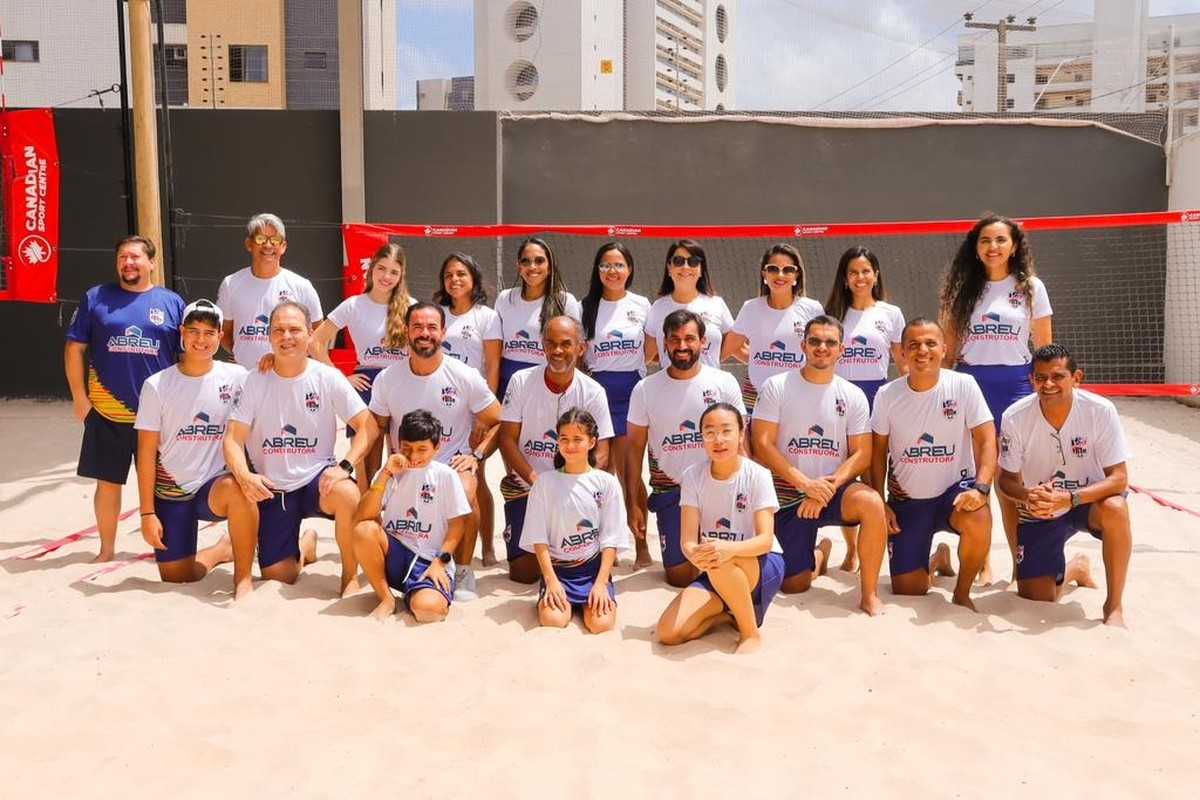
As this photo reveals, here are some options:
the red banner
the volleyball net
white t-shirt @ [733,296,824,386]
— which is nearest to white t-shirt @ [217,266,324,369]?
white t-shirt @ [733,296,824,386]

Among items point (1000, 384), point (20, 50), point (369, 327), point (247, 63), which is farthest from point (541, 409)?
point (20, 50)

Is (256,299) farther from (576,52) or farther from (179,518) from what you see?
(576,52)

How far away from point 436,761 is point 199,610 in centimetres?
153

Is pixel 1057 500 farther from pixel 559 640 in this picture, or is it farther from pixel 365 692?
pixel 365 692

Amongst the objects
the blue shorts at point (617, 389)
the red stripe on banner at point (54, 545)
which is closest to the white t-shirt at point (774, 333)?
the blue shorts at point (617, 389)

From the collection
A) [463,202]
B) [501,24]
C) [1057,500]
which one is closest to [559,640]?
[1057,500]

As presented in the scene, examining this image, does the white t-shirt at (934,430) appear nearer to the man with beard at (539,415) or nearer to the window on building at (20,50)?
the man with beard at (539,415)

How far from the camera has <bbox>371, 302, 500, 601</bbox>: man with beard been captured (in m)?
4.30

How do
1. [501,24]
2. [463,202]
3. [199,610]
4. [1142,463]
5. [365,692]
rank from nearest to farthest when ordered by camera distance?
[365,692], [199,610], [1142,463], [463,202], [501,24]

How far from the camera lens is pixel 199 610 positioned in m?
3.91

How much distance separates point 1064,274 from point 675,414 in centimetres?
739

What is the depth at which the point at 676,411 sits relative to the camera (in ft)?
14.2

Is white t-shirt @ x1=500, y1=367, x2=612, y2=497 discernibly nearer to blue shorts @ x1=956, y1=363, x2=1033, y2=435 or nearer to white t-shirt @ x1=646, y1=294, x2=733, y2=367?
white t-shirt @ x1=646, y1=294, x2=733, y2=367

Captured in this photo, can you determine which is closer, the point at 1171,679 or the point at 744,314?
the point at 1171,679
